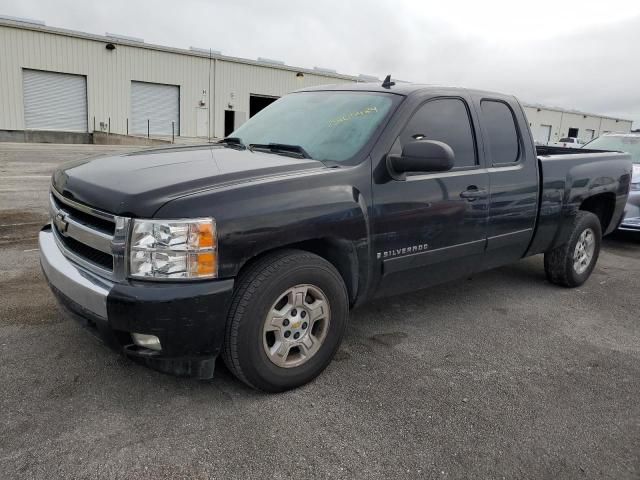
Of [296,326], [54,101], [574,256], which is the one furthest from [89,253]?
[54,101]

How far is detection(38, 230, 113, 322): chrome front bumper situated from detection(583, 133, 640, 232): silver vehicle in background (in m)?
6.53

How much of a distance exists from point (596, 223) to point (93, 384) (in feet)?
15.9

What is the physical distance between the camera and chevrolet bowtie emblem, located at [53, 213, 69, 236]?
121 inches

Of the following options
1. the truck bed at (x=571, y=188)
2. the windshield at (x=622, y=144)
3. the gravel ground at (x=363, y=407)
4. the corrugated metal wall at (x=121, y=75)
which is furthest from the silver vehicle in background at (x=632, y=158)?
the corrugated metal wall at (x=121, y=75)

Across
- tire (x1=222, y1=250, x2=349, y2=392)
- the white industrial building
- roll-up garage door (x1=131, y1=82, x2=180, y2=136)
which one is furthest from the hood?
roll-up garage door (x1=131, y1=82, x2=180, y2=136)

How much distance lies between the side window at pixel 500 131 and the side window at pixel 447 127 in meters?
0.24

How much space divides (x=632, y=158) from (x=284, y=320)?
23.0ft

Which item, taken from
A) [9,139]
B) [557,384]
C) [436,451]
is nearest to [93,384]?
[436,451]

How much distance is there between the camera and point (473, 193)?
392 cm

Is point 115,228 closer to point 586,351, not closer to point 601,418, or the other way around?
point 601,418

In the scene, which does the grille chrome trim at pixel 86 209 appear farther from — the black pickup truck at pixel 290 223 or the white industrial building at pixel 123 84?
the white industrial building at pixel 123 84

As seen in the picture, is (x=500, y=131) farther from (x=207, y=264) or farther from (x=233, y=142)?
(x=207, y=264)

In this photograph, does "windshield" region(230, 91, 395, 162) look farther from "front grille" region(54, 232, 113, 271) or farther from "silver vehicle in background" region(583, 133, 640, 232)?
"silver vehicle in background" region(583, 133, 640, 232)

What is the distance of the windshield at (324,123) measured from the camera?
3471mm
